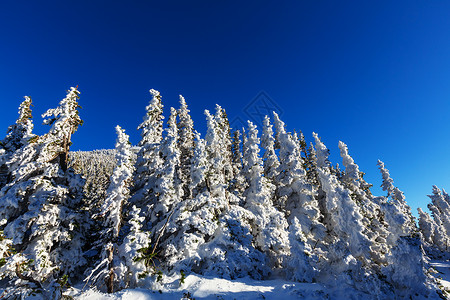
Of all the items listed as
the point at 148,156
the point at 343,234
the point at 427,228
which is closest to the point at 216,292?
the point at 148,156

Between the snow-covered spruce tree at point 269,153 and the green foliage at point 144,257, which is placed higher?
the snow-covered spruce tree at point 269,153

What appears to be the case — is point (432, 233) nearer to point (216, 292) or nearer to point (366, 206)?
point (366, 206)

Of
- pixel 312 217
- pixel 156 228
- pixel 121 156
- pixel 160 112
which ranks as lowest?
pixel 156 228

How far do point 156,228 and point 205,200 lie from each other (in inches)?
200

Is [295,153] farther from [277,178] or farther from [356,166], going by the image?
[356,166]

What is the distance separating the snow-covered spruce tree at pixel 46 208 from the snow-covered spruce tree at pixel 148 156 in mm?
5684

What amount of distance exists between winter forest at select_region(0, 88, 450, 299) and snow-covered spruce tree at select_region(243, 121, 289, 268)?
119 millimetres

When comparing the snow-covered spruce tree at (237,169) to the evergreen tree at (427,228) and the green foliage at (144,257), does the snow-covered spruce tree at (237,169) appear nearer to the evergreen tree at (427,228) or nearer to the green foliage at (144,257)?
the green foliage at (144,257)

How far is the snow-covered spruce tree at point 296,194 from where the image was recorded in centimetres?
2327

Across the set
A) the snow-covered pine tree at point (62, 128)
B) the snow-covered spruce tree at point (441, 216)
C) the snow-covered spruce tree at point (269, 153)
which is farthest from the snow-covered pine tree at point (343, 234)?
the snow-covered spruce tree at point (441, 216)

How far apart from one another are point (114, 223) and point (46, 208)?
5175 mm

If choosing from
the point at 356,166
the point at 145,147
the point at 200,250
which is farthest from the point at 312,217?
the point at 145,147

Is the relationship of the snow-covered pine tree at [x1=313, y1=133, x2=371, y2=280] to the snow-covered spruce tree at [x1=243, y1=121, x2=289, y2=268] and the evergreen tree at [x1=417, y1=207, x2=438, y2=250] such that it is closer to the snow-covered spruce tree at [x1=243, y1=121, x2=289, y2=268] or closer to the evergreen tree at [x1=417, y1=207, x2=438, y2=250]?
the snow-covered spruce tree at [x1=243, y1=121, x2=289, y2=268]

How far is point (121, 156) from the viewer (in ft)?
51.5
